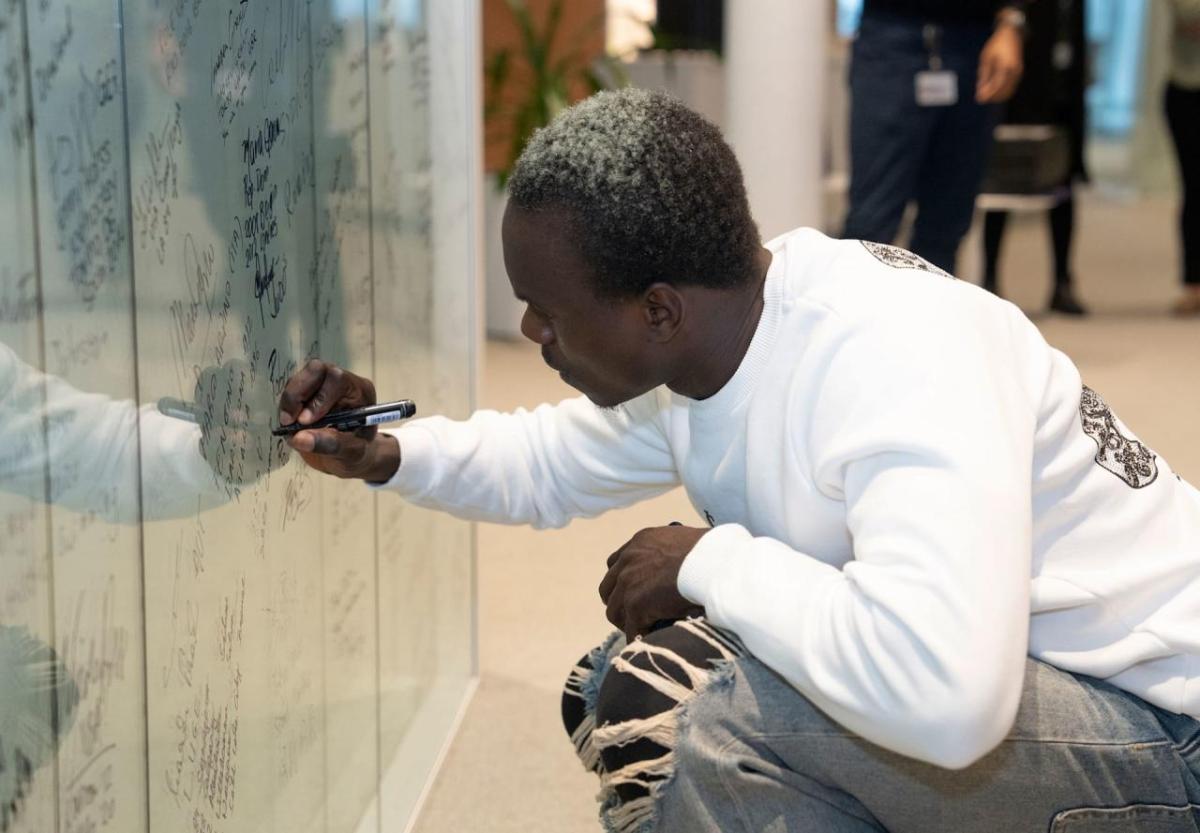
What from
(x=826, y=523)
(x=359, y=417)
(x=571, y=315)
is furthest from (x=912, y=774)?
(x=359, y=417)

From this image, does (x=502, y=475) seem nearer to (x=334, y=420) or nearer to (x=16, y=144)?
(x=334, y=420)

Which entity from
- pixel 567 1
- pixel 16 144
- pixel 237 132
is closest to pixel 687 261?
pixel 237 132

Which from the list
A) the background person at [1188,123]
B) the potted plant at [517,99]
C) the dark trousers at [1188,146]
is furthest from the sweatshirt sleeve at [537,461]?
the dark trousers at [1188,146]

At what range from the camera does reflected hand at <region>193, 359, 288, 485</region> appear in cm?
116

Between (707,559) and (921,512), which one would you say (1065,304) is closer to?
(707,559)

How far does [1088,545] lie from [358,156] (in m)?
0.81

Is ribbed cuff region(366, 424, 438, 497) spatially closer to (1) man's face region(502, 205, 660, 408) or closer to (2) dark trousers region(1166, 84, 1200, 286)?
(1) man's face region(502, 205, 660, 408)

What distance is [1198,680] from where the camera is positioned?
46.1 inches

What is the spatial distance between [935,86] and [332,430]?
208 cm

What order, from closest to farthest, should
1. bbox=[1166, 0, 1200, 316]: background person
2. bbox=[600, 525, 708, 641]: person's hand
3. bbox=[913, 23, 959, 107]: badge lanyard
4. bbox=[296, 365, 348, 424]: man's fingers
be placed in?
bbox=[600, 525, 708, 641]: person's hand < bbox=[296, 365, 348, 424]: man's fingers < bbox=[913, 23, 959, 107]: badge lanyard < bbox=[1166, 0, 1200, 316]: background person

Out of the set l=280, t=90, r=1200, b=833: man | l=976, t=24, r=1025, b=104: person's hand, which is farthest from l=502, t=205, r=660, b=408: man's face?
l=976, t=24, r=1025, b=104: person's hand

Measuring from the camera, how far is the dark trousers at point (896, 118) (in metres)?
3.05

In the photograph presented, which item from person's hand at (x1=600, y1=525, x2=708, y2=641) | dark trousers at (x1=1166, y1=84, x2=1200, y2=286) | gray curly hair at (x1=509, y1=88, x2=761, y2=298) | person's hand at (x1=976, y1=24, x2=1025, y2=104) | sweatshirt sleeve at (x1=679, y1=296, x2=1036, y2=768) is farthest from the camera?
dark trousers at (x1=1166, y1=84, x2=1200, y2=286)

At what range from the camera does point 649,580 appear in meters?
1.23
